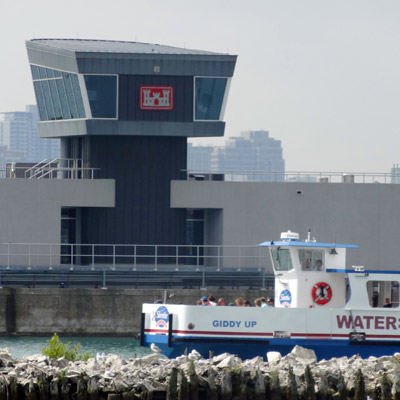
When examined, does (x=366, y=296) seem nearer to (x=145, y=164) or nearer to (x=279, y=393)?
(x=279, y=393)

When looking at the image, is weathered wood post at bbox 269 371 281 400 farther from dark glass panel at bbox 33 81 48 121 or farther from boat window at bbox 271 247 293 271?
dark glass panel at bbox 33 81 48 121

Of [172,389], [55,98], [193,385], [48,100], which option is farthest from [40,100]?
[172,389]

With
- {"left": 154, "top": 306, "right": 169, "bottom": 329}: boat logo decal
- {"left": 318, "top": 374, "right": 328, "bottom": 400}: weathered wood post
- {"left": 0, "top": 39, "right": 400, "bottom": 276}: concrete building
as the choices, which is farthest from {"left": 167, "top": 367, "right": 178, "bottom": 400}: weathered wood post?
{"left": 0, "top": 39, "right": 400, "bottom": 276}: concrete building

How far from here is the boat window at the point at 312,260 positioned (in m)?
39.8

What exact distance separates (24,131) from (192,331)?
160337 mm

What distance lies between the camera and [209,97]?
55.2m

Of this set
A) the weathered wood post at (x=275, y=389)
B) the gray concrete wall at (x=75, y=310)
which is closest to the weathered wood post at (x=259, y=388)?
the weathered wood post at (x=275, y=389)

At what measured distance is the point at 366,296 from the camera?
128 ft

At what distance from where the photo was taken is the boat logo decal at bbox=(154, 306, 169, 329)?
3850 centimetres

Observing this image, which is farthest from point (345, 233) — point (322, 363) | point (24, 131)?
point (24, 131)

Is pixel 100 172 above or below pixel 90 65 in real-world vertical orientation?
below

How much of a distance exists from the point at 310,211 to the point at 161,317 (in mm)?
18951

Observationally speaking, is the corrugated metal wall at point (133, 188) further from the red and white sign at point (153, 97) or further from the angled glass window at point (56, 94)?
the angled glass window at point (56, 94)

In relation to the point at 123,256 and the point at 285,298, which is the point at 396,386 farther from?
the point at 123,256
